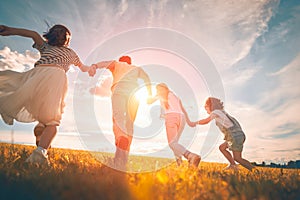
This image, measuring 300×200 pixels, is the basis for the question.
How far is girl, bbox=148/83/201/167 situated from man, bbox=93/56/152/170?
5.43 ft

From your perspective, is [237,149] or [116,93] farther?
[237,149]

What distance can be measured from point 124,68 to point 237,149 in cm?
437

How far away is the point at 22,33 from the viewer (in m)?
5.06

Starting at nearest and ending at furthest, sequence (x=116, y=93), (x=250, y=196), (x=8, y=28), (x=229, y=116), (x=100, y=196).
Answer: (x=100, y=196), (x=250, y=196), (x=8, y=28), (x=116, y=93), (x=229, y=116)

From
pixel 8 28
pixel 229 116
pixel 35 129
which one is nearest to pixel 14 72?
pixel 8 28

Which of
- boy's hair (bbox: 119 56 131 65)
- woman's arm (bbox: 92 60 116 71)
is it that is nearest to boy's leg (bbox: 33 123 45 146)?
woman's arm (bbox: 92 60 116 71)

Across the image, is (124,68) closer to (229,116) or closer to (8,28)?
(8,28)

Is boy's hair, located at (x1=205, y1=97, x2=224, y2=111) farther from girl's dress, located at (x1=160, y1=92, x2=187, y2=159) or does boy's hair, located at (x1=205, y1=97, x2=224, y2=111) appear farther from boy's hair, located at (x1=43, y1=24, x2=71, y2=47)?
boy's hair, located at (x1=43, y1=24, x2=71, y2=47)

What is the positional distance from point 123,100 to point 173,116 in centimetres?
230

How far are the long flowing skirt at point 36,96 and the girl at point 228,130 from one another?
17.1 ft

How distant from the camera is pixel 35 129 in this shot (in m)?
5.65

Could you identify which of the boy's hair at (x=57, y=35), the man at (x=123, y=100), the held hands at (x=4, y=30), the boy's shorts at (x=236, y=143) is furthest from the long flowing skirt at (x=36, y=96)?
the boy's shorts at (x=236, y=143)

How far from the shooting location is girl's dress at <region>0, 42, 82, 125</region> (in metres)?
4.84

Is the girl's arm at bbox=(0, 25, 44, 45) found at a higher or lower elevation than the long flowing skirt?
higher
